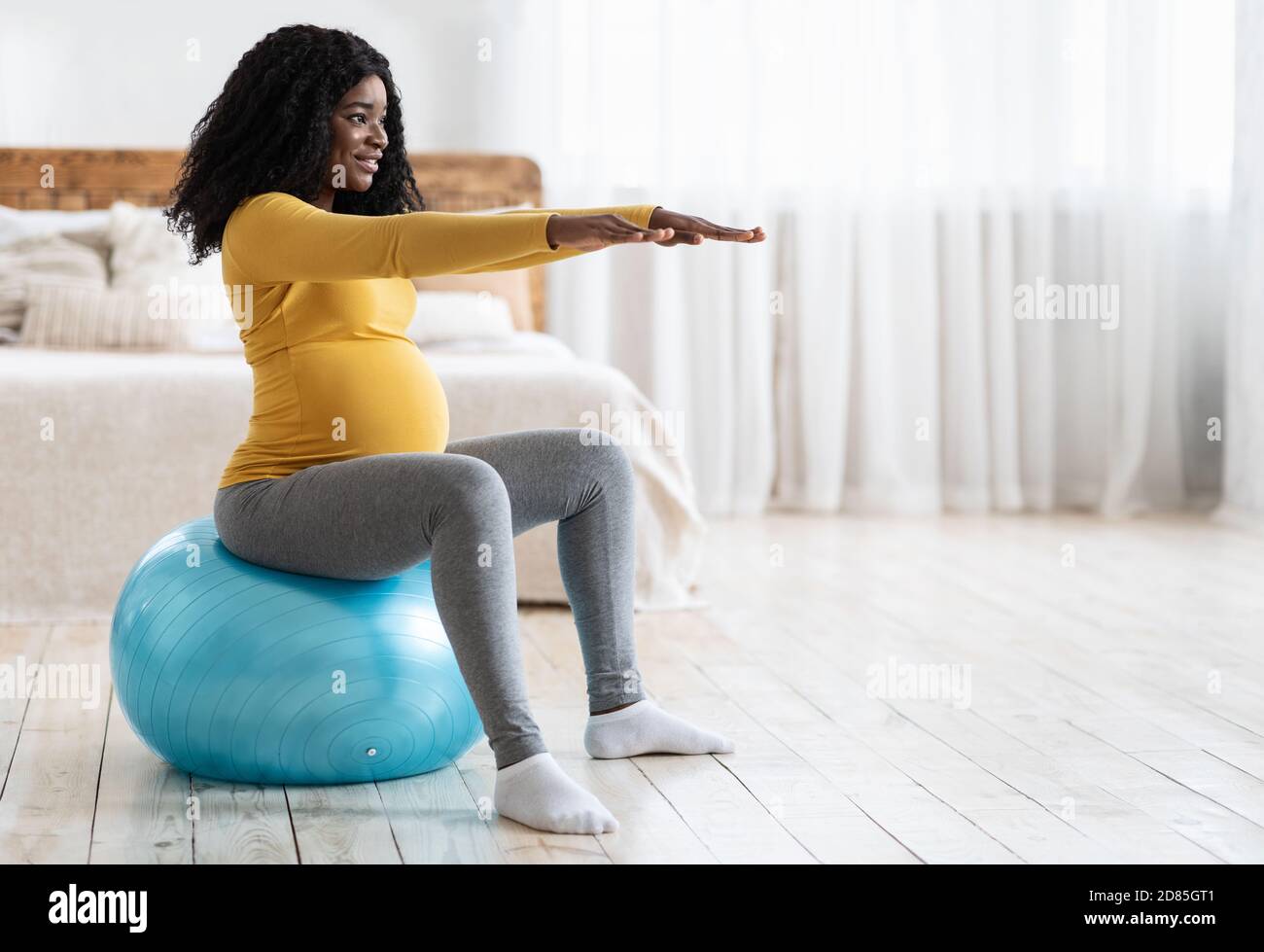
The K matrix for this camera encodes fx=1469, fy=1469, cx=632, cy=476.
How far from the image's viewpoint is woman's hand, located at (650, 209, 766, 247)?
1.59 metres

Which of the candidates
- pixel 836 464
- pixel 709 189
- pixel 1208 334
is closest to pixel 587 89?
pixel 709 189

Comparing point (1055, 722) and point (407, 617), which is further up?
point (407, 617)

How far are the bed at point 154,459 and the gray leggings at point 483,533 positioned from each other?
40.2 inches

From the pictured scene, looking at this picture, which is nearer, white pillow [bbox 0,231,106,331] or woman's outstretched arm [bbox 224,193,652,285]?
woman's outstretched arm [bbox 224,193,652,285]

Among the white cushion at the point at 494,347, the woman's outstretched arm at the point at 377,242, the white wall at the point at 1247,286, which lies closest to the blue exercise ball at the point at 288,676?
the woman's outstretched arm at the point at 377,242

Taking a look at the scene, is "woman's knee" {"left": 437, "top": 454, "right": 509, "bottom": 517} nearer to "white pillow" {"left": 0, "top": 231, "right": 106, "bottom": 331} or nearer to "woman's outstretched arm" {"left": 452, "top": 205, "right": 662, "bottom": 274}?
"woman's outstretched arm" {"left": 452, "top": 205, "right": 662, "bottom": 274}

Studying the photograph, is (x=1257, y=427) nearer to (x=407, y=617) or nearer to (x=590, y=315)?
(x=590, y=315)

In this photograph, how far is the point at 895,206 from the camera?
4.36 m

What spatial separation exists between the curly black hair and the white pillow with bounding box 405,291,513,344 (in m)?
1.63

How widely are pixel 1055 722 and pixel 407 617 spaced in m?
0.98

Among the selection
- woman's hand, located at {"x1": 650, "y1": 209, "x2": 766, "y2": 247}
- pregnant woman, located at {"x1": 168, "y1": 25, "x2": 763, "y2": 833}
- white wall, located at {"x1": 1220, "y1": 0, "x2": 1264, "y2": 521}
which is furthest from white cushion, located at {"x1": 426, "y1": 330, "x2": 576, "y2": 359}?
white wall, located at {"x1": 1220, "y1": 0, "x2": 1264, "y2": 521}

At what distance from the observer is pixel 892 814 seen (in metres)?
1.73

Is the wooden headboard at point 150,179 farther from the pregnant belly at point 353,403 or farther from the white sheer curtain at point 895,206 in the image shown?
the pregnant belly at point 353,403

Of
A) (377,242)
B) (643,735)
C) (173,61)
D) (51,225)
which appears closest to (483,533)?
(377,242)
